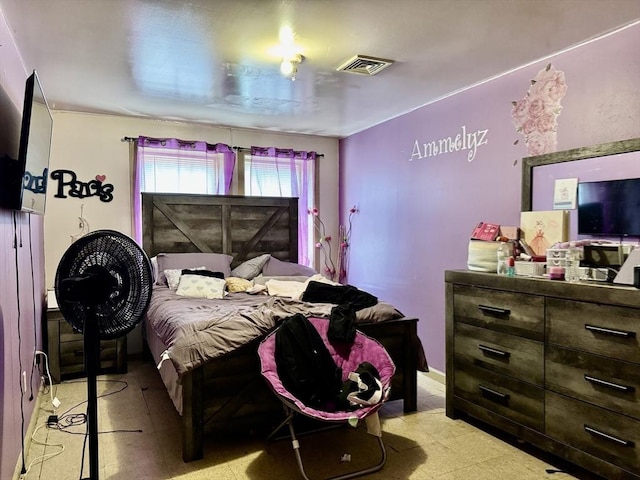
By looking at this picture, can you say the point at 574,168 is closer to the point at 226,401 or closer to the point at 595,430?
the point at 595,430

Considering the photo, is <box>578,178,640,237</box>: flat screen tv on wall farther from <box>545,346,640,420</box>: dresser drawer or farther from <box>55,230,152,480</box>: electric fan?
<box>55,230,152,480</box>: electric fan

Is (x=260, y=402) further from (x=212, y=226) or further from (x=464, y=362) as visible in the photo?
(x=212, y=226)

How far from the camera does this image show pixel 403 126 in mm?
4184

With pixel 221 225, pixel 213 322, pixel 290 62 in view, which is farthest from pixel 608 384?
pixel 221 225

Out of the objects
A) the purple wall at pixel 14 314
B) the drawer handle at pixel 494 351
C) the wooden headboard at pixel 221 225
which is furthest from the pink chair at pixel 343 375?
the wooden headboard at pixel 221 225

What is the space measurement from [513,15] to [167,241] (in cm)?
352

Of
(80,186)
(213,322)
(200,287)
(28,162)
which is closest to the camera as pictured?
(28,162)

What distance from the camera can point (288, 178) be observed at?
5.04m

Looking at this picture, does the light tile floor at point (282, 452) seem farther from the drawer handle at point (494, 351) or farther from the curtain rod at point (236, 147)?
the curtain rod at point (236, 147)

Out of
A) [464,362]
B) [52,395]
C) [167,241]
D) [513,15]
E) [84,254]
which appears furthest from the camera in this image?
[167,241]

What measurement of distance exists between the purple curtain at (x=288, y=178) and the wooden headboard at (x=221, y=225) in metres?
0.11

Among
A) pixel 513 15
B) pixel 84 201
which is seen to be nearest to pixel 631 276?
pixel 513 15

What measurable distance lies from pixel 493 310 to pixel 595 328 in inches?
23.4

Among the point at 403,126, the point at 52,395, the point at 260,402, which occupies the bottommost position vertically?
the point at 52,395
